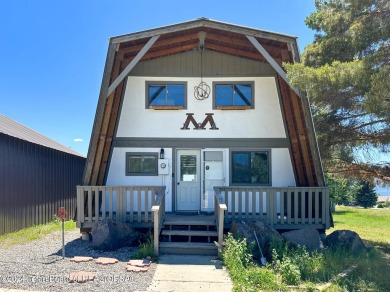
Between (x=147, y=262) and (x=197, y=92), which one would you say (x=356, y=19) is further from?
(x=147, y=262)

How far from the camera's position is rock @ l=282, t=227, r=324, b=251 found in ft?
23.8

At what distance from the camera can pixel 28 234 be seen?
9656 millimetres

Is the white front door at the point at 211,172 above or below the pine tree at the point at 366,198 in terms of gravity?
above

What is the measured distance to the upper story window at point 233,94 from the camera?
10.2m

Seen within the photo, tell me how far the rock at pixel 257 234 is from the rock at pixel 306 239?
27 centimetres

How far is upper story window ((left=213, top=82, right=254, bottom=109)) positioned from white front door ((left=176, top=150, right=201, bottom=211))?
5.74 ft

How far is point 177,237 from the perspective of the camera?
321 inches

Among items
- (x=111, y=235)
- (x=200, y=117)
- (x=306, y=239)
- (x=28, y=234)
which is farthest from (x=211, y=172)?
(x=28, y=234)

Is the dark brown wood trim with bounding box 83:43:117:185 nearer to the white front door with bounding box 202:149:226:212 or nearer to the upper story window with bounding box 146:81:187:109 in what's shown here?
the upper story window with bounding box 146:81:187:109

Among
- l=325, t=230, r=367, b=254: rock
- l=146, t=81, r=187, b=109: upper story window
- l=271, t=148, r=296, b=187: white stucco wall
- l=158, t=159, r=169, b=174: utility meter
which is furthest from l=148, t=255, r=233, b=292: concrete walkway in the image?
l=146, t=81, r=187, b=109: upper story window

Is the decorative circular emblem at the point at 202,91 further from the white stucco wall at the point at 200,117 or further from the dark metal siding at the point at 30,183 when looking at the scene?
the dark metal siding at the point at 30,183

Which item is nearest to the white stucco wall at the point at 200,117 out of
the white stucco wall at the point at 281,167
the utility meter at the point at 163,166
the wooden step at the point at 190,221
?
the white stucco wall at the point at 281,167

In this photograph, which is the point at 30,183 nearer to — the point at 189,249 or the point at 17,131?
the point at 17,131

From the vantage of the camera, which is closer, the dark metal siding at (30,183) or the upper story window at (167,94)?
the dark metal siding at (30,183)
